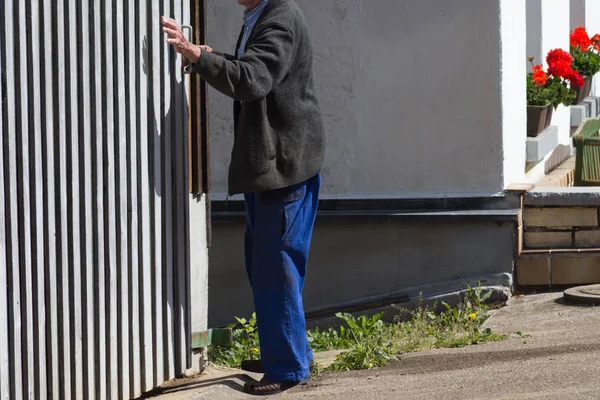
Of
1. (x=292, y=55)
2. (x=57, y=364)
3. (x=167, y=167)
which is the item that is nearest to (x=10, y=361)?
(x=57, y=364)

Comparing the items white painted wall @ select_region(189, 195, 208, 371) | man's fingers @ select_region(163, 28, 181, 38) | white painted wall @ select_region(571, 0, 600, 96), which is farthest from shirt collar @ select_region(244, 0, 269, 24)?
white painted wall @ select_region(571, 0, 600, 96)

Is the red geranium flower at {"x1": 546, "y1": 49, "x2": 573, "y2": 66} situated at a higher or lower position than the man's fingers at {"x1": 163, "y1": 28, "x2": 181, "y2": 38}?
higher

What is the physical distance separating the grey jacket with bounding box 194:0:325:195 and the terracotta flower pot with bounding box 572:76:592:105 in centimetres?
612

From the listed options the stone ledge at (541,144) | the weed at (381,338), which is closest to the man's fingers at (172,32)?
the weed at (381,338)

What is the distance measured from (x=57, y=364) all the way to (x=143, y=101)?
110cm

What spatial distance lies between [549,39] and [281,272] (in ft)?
18.9

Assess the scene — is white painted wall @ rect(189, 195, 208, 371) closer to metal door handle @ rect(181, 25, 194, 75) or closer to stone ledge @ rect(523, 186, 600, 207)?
metal door handle @ rect(181, 25, 194, 75)

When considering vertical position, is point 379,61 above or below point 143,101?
above

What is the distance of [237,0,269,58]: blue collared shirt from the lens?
434 centimetres

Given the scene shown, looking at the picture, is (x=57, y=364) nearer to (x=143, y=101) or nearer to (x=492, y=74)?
(x=143, y=101)

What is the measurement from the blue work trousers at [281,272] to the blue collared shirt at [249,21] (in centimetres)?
59

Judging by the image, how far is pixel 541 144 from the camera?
25.3ft

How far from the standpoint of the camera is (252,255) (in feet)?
14.6

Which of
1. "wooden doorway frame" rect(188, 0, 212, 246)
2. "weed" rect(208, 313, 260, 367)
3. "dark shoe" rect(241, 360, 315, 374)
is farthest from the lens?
"weed" rect(208, 313, 260, 367)
